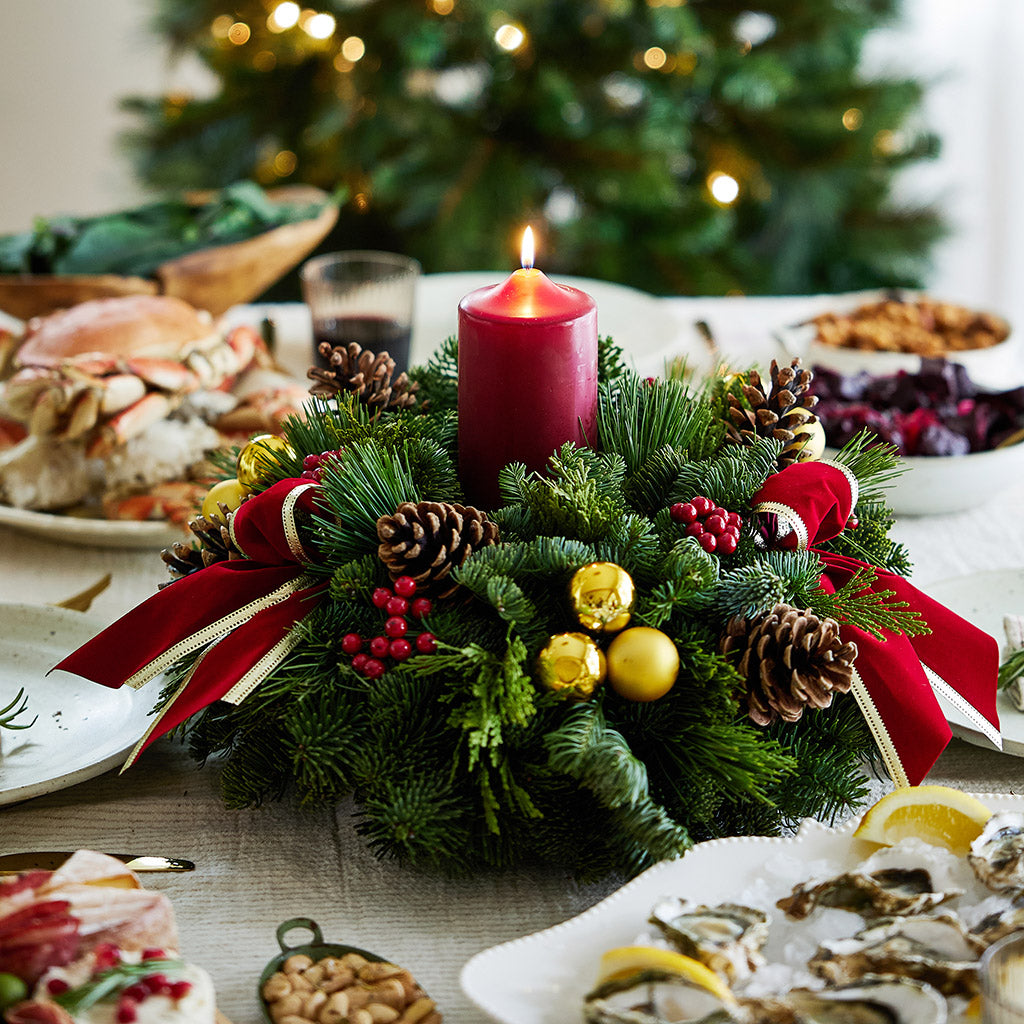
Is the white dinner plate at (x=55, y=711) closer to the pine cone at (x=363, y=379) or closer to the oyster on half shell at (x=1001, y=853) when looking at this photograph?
the pine cone at (x=363, y=379)

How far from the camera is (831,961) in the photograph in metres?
0.40

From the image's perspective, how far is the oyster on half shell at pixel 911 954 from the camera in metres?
0.38

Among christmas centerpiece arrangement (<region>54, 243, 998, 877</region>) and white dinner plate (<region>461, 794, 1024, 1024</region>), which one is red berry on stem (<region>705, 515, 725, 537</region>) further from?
white dinner plate (<region>461, 794, 1024, 1024</region>)

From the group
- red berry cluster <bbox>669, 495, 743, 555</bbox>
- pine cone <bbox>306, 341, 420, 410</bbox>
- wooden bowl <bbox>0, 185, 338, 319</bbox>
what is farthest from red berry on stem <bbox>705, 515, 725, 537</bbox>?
wooden bowl <bbox>0, 185, 338, 319</bbox>

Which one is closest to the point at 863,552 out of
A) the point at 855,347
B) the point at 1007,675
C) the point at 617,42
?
the point at 1007,675

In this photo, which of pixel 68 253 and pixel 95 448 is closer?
pixel 95 448

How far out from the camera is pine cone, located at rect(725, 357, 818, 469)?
2.01 feet

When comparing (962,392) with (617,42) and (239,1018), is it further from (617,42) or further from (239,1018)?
(617,42)

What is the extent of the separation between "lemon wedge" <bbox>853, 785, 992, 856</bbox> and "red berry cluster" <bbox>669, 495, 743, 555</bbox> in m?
0.13

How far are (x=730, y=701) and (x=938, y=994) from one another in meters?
0.15

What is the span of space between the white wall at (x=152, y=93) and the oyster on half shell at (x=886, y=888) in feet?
7.56

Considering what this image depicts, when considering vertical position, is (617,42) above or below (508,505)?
above

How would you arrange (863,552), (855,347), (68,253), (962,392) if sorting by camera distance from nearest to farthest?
(863,552), (962,392), (855,347), (68,253)

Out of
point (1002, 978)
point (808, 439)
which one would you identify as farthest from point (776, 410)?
point (1002, 978)
